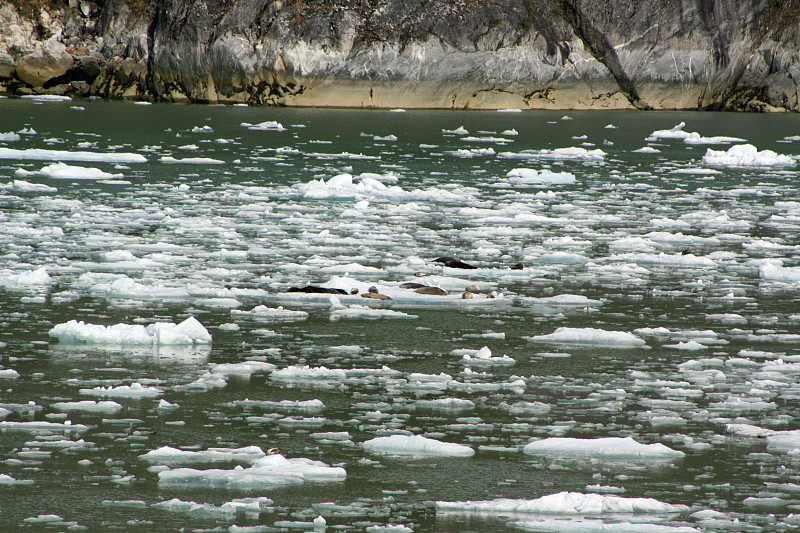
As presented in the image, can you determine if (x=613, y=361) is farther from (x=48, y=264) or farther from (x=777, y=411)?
(x=48, y=264)

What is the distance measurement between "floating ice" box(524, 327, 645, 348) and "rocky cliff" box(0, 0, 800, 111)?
37.7 m

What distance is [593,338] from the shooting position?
607 centimetres

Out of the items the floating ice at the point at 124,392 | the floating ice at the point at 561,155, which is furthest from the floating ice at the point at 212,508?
the floating ice at the point at 561,155

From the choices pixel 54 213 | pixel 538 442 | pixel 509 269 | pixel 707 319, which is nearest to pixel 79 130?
pixel 54 213

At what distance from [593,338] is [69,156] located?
13796 mm

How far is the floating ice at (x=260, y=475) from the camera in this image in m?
3.73

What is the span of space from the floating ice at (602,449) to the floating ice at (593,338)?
1862 mm

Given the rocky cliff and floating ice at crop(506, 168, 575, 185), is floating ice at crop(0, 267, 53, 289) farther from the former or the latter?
the rocky cliff

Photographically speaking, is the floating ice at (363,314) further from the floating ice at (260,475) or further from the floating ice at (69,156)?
the floating ice at (69,156)

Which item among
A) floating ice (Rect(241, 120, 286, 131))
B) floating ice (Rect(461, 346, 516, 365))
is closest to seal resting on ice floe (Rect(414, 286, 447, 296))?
floating ice (Rect(461, 346, 516, 365))

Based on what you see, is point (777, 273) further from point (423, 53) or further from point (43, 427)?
point (423, 53)

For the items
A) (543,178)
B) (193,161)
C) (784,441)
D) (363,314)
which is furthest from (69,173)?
(784,441)

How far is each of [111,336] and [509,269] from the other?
3.74m

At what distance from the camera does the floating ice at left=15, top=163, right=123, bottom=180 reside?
14555mm
